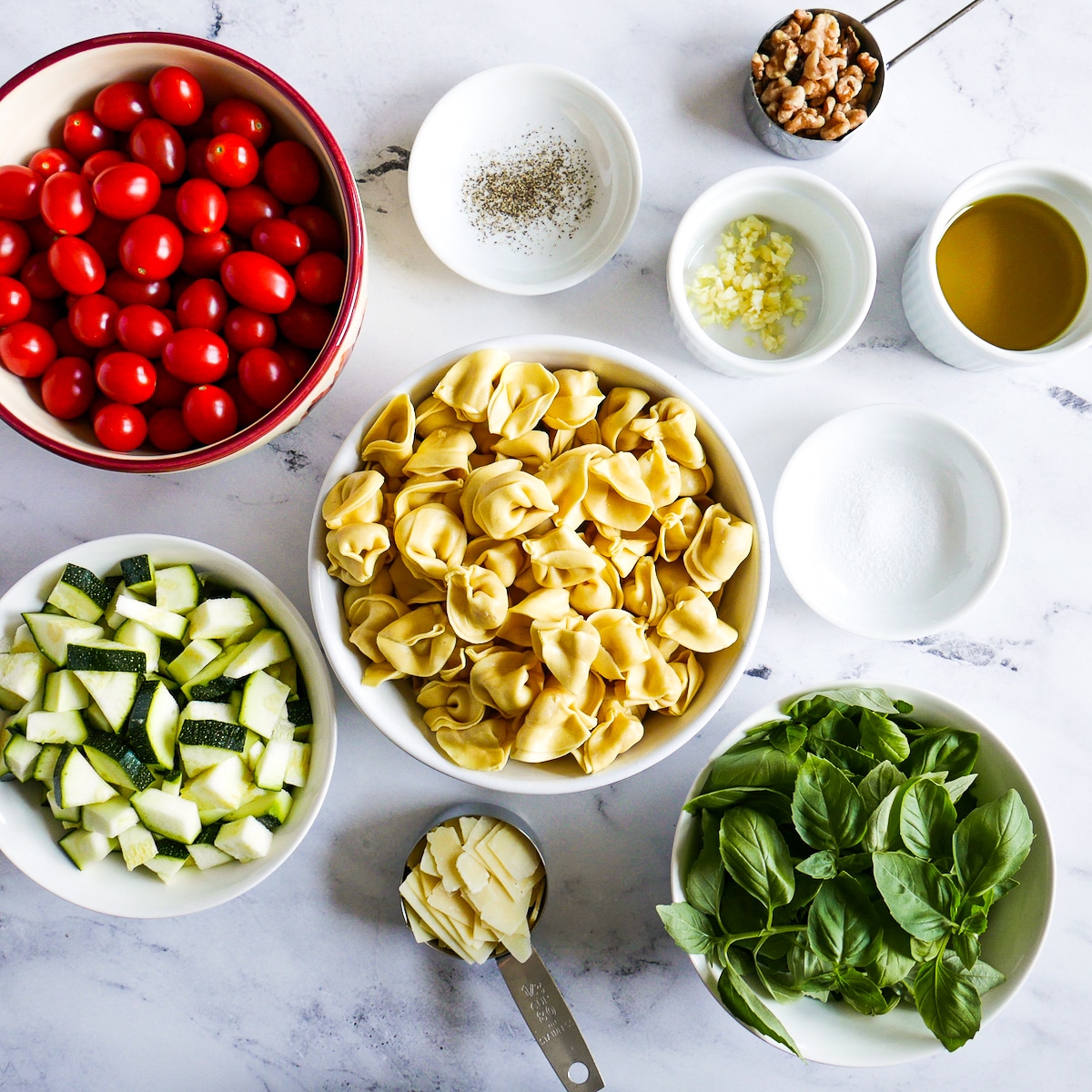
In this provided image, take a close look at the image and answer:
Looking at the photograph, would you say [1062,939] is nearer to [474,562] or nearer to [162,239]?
[474,562]

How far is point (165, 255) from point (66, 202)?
146mm

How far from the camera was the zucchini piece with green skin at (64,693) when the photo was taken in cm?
128

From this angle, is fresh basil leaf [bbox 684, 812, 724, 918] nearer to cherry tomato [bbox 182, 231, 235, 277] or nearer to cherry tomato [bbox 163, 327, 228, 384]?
cherry tomato [bbox 163, 327, 228, 384]

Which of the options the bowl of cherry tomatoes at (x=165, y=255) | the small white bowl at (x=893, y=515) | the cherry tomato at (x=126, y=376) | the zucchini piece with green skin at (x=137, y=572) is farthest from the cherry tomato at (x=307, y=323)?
the small white bowl at (x=893, y=515)

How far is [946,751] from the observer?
1332 mm

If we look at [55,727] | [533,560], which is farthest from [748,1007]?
[55,727]

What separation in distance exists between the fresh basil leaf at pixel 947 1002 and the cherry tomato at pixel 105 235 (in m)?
1.54

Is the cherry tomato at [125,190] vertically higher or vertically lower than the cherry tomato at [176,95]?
lower

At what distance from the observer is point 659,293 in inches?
59.3

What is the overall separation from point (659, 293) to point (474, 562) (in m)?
0.62

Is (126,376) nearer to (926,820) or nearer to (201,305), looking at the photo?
(201,305)

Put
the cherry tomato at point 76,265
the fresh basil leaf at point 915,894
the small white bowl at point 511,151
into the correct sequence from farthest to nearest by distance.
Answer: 1. the small white bowl at point 511,151
2. the cherry tomato at point 76,265
3. the fresh basil leaf at point 915,894

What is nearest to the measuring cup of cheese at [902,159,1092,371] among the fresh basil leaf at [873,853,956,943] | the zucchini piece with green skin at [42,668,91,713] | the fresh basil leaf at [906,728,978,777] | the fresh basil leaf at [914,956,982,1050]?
the fresh basil leaf at [906,728,978,777]

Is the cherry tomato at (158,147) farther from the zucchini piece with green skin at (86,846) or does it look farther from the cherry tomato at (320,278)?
the zucchini piece with green skin at (86,846)
